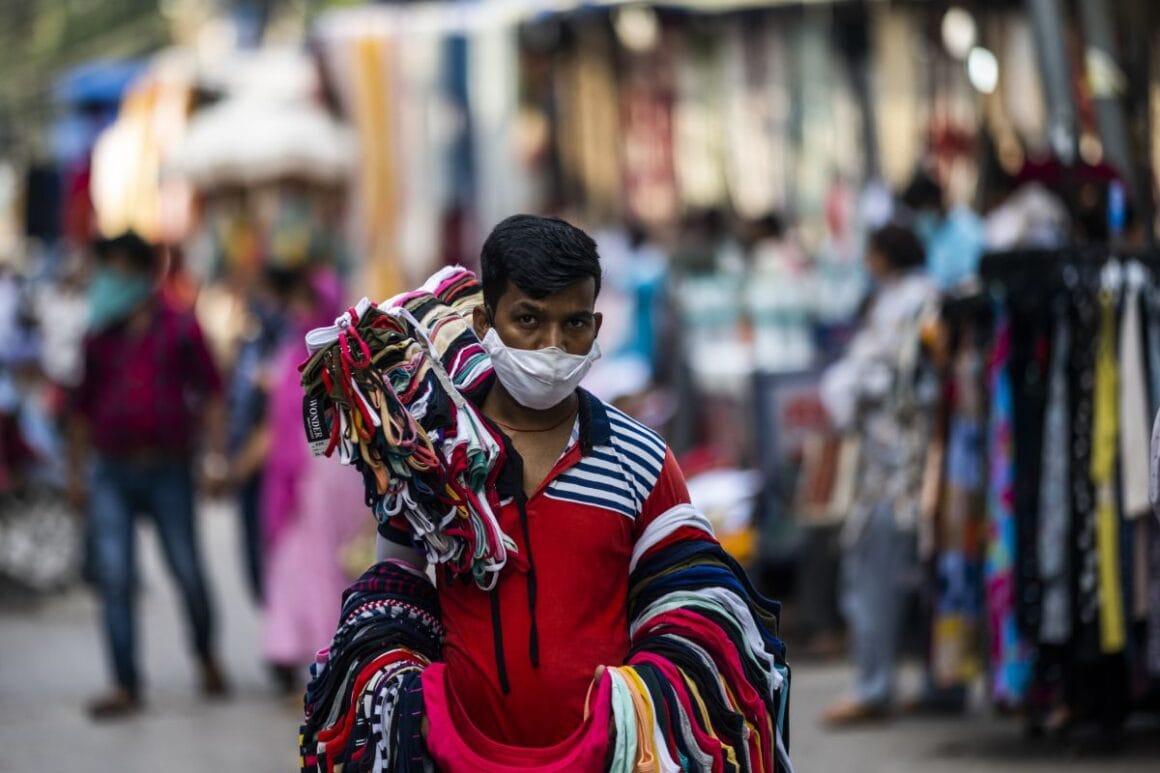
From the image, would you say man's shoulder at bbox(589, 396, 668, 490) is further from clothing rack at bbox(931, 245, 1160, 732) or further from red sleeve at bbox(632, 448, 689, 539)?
clothing rack at bbox(931, 245, 1160, 732)

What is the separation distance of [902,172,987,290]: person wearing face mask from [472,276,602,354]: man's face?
6.92 meters

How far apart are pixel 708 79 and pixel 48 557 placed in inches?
202

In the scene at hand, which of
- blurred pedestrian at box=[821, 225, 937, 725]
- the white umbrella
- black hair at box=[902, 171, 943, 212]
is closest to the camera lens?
blurred pedestrian at box=[821, 225, 937, 725]

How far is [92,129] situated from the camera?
2091 centimetres

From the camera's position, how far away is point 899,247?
28.8 ft

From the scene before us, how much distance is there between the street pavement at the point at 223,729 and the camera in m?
7.92

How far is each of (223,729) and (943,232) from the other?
14.8 ft

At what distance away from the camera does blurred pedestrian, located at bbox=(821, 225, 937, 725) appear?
8.54 metres

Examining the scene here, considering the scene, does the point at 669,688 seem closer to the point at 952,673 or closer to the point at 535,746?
the point at 535,746

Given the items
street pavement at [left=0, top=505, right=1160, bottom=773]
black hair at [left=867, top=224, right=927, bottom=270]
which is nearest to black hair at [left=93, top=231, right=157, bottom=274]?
street pavement at [left=0, top=505, right=1160, bottom=773]

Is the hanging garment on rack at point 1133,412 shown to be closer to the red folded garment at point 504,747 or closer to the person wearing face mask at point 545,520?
the person wearing face mask at point 545,520

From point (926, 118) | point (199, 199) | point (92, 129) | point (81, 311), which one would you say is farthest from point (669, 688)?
point (92, 129)

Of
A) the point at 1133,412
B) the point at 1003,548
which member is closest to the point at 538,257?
the point at 1133,412

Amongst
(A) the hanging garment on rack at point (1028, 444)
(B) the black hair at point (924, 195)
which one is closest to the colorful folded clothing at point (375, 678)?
(A) the hanging garment on rack at point (1028, 444)
